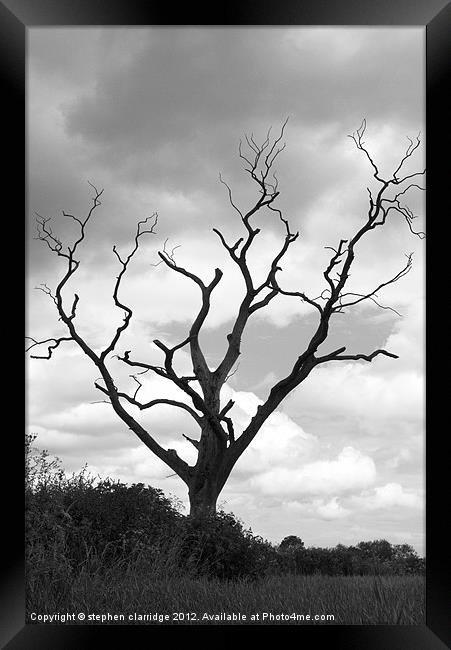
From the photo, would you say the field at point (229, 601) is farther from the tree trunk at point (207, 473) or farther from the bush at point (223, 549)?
the tree trunk at point (207, 473)

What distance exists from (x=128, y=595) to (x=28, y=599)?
70 cm

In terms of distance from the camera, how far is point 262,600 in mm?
4359

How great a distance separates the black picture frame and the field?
0.35 meters

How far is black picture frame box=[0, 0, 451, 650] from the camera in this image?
118 inches

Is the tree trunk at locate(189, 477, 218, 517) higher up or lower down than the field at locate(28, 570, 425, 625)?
higher up

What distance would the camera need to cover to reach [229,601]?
14.7 ft

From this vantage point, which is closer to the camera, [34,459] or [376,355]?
[34,459]

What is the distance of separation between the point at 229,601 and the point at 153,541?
81.3 inches

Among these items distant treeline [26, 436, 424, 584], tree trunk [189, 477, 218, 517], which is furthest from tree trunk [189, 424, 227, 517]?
distant treeline [26, 436, 424, 584]

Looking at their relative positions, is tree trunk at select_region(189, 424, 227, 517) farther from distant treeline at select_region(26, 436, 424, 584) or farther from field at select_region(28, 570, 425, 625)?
field at select_region(28, 570, 425, 625)
